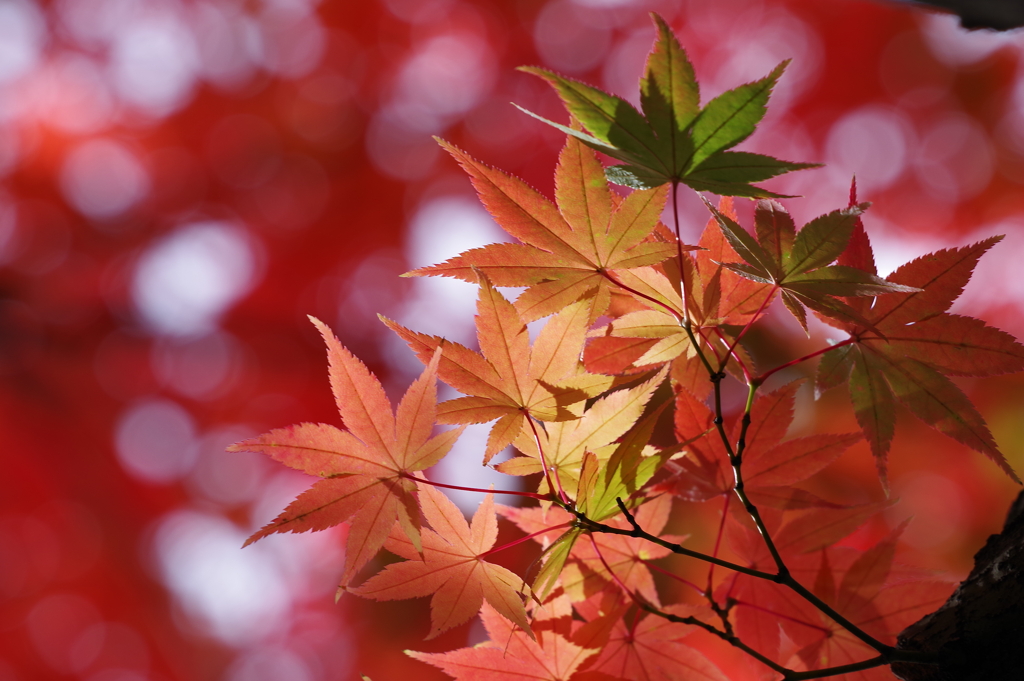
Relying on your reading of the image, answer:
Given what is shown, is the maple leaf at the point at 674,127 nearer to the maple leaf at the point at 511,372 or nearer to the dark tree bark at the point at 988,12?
the maple leaf at the point at 511,372

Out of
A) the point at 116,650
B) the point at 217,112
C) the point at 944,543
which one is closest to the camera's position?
the point at 944,543

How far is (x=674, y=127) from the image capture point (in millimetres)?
380

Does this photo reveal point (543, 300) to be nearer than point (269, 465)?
Yes

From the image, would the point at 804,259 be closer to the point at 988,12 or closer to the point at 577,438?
the point at 577,438

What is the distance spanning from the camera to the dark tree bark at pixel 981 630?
381mm

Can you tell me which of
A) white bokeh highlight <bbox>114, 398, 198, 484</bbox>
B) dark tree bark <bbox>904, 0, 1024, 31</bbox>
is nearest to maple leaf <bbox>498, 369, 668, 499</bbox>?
dark tree bark <bbox>904, 0, 1024, 31</bbox>

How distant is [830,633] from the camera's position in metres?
0.54

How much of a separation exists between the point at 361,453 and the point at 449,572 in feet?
0.39

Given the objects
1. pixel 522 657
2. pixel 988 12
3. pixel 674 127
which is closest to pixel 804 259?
pixel 674 127

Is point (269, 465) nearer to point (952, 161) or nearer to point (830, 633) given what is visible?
point (830, 633)

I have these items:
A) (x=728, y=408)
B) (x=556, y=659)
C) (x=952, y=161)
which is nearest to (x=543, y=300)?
(x=556, y=659)

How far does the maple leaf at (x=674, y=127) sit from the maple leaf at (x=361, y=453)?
0.20 m

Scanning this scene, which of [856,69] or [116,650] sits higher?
[856,69]

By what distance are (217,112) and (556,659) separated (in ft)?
15.8
